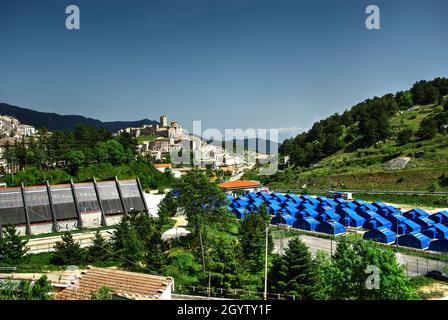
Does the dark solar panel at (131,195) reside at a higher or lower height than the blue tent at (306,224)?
higher

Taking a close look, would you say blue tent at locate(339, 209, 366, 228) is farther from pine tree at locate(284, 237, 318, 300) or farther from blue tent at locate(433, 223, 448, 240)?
pine tree at locate(284, 237, 318, 300)

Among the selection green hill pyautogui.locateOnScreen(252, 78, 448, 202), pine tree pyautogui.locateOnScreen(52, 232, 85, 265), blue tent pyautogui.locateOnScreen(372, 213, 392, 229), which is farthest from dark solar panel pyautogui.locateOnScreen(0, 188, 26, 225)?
green hill pyautogui.locateOnScreen(252, 78, 448, 202)

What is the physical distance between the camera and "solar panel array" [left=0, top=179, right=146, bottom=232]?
29.7m

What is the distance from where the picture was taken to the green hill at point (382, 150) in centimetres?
5104

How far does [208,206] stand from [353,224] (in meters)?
14.0

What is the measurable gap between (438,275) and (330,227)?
36.5 ft

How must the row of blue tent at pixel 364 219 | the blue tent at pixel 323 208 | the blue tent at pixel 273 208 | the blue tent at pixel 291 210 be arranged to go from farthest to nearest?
the blue tent at pixel 273 208 < the blue tent at pixel 291 210 < the blue tent at pixel 323 208 < the row of blue tent at pixel 364 219

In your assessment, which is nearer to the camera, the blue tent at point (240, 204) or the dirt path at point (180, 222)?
the dirt path at point (180, 222)

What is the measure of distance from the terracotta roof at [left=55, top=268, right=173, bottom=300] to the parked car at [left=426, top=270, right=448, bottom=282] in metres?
13.9

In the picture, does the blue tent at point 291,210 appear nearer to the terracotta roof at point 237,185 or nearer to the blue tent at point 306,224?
the blue tent at point 306,224

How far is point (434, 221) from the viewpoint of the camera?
30.9 m

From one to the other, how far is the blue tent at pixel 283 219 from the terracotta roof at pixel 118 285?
2203cm

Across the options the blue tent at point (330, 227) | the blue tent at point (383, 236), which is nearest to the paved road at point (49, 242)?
the blue tent at point (330, 227)
